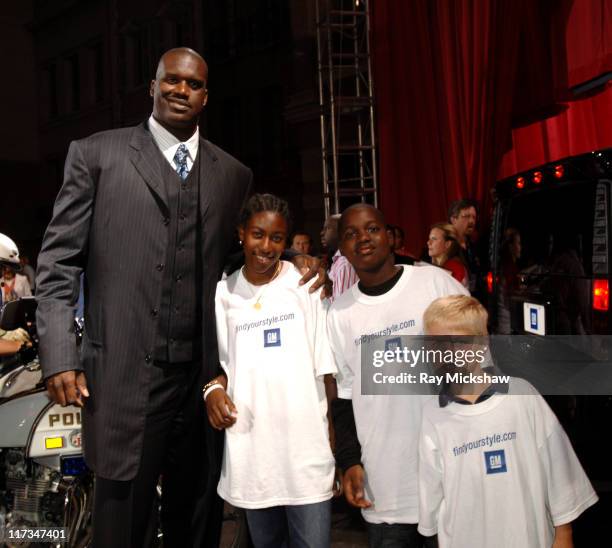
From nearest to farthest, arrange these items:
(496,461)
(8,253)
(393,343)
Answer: (496,461)
(393,343)
(8,253)

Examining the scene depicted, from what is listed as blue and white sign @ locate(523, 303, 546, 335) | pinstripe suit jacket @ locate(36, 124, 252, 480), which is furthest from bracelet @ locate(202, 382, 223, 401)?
blue and white sign @ locate(523, 303, 546, 335)

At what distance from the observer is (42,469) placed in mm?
2863

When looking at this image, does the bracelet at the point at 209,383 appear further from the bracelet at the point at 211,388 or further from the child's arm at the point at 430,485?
the child's arm at the point at 430,485

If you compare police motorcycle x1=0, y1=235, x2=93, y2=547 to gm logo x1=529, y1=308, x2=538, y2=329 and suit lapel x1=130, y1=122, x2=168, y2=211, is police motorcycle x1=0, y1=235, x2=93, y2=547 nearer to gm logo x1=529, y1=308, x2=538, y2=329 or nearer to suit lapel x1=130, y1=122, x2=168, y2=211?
suit lapel x1=130, y1=122, x2=168, y2=211

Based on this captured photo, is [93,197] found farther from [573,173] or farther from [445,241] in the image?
[445,241]

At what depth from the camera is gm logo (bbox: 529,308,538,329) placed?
4.15 meters

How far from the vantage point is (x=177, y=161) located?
92.7 inches

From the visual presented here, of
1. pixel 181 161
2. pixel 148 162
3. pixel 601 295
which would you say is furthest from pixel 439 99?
pixel 148 162

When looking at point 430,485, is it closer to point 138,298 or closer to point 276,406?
point 276,406

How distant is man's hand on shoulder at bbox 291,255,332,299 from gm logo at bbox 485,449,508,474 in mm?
725

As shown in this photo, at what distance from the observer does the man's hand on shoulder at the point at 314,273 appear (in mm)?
2312

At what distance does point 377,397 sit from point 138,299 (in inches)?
31.1

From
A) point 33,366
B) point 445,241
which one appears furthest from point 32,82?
point 33,366

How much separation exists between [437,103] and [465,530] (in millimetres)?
6601
